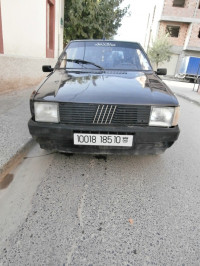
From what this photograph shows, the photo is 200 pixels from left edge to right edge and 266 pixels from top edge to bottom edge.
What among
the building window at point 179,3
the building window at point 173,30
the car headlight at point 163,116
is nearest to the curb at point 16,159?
the car headlight at point 163,116

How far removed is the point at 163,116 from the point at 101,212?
114 cm

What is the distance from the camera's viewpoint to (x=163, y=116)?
6.64 ft

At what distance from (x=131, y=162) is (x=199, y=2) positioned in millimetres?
27752

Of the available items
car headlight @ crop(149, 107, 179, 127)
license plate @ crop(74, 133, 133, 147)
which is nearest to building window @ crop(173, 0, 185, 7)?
car headlight @ crop(149, 107, 179, 127)

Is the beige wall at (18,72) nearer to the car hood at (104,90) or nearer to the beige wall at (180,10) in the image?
the car hood at (104,90)

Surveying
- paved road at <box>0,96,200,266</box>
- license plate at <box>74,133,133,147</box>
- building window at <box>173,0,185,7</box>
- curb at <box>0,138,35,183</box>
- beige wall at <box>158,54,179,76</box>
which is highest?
building window at <box>173,0,185,7</box>

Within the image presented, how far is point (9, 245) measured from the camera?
143 cm

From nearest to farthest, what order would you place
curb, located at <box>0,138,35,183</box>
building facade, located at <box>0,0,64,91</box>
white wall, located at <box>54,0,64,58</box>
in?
curb, located at <box>0,138,35,183</box>, building facade, located at <box>0,0,64,91</box>, white wall, located at <box>54,0,64,58</box>

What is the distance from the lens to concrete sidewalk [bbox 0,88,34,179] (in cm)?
249

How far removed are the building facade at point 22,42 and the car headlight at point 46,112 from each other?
13.0 ft

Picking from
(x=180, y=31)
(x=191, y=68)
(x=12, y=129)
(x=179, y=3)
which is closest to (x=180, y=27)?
(x=180, y=31)

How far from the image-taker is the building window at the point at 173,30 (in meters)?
24.1

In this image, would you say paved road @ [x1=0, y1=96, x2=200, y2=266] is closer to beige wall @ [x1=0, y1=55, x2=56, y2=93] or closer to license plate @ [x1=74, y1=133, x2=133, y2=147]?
license plate @ [x1=74, y1=133, x2=133, y2=147]

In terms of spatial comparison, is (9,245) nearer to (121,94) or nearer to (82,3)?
(121,94)
